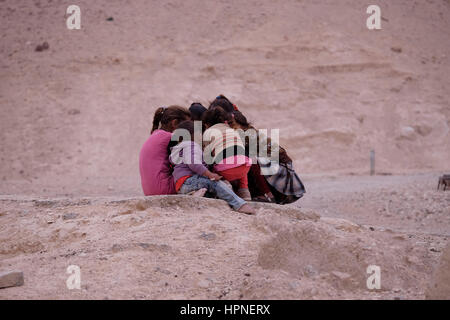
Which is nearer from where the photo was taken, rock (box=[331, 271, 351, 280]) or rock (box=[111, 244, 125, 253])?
rock (box=[331, 271, 351, 280])

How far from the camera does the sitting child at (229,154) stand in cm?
537

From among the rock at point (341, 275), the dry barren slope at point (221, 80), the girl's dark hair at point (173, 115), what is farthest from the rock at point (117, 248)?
the dry barren slope at point (221, 80)

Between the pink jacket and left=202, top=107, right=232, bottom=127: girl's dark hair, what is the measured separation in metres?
0.53

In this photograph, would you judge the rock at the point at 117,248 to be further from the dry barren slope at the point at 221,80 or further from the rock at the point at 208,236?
the dry barren slope at the point at 221,80

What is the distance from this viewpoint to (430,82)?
1853 cm

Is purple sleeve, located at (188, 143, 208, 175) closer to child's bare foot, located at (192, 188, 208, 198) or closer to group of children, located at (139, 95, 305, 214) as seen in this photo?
group of children, located at (139, 95, 305, 214)

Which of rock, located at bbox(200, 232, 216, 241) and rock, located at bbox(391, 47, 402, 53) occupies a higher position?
rock, located at bbox(391, 47, 402, 53)

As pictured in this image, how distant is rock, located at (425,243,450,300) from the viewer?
3.37 metres

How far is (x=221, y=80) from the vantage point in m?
17.8

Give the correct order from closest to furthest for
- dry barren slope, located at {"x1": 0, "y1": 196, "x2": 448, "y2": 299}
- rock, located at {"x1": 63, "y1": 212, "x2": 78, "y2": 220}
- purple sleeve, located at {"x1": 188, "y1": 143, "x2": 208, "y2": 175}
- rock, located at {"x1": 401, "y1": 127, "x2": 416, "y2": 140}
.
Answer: dry barren slope, located at {"x1": 0, "y1": 196, "x2": 448, "y2": 299} → rock, located at {"x1": 63, "y1": 212, "x2": 78, "y2": 220} → purple sleeve, located at {"x1": 188, "y1": 143, "x2": 208, "y2": 175} → rock, located at {"x1": 401, "y1": 127, "x2": 416, "y2": 140}

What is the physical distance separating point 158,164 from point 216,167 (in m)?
0.60

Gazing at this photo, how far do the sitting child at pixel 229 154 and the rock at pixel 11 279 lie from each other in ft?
7.88

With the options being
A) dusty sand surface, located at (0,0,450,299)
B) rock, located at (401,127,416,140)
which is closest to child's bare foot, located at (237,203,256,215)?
dusty sand surface, located at (0,0,450,299)

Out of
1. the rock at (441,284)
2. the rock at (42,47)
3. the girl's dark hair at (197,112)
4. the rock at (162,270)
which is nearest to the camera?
the rock at (441,284)
